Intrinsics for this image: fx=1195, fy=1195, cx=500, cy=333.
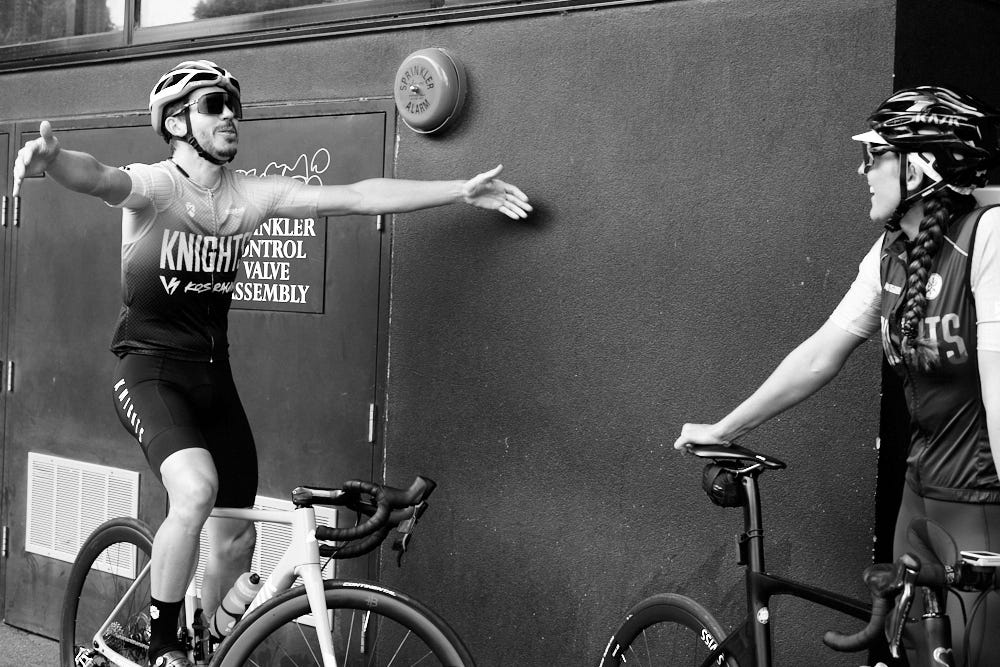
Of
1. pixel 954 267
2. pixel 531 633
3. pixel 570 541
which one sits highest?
pixel 954 267

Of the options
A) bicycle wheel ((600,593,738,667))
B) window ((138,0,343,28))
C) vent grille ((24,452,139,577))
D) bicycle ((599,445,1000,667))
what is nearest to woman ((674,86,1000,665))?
bicycle ((599,445,1000,667))

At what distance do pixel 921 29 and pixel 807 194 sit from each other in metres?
0.60

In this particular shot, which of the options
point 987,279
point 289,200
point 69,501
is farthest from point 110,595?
point 987,279

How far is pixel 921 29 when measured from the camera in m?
3.61

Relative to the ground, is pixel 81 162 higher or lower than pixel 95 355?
higher

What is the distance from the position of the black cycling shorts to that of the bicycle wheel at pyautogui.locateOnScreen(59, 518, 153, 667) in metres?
0.52

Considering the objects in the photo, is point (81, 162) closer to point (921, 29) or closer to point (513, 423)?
point (513, 423)

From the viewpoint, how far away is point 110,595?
5473 millimetres

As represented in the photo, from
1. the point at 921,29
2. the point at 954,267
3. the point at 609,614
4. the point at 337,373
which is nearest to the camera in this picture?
the point at 954,267

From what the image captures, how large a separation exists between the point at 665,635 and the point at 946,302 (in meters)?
1.49

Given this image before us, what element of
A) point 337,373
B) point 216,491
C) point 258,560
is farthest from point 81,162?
point 258,560

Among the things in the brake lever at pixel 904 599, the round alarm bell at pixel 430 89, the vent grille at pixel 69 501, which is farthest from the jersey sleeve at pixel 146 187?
the brake lever at pixel 904 599

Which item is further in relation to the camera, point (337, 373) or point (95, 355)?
point (95, 355)

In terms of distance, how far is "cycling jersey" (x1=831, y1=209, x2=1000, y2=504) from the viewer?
2.72 meters
